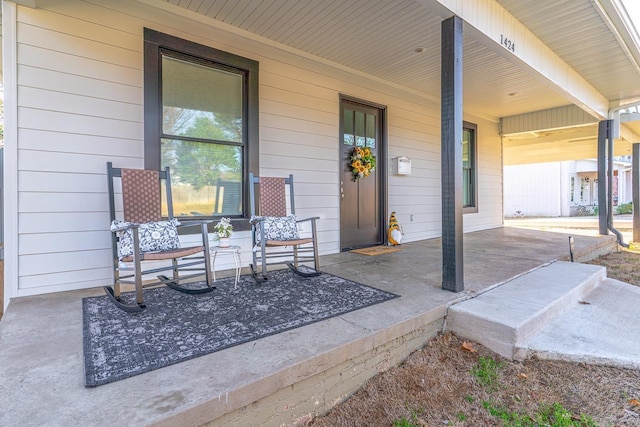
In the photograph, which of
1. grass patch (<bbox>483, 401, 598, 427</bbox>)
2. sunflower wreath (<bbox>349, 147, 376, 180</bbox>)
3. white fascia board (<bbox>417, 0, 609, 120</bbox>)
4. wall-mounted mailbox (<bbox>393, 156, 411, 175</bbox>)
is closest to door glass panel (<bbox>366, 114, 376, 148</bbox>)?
sunflower wreath (<bbox>349, 147, 376, 180</bbox>)

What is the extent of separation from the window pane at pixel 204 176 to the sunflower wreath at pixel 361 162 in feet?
5.78

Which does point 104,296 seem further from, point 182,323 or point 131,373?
point 131,373

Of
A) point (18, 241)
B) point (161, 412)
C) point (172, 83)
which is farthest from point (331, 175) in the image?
point (161, 412)

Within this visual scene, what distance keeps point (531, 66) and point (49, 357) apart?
4890 mm

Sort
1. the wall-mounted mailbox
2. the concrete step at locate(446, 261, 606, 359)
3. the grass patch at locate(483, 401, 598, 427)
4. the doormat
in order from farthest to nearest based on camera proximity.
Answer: the wall-mounted mailbox < the doormat < the concrete step at locate(446, 261, 606, 359) < the grass patch at locate(483, 401, 598, 427)

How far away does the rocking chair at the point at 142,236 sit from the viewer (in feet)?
7.56

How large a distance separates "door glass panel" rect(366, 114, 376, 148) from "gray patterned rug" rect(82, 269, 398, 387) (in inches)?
107

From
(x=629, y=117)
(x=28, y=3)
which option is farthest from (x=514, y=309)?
(x=629, y=117)

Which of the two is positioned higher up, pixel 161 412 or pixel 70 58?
pixel 70 58

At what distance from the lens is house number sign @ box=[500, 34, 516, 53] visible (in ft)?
10.4

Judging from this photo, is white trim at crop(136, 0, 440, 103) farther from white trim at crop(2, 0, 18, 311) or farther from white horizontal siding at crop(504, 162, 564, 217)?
white horizontal siding at crop(504, 162, 564, 217)

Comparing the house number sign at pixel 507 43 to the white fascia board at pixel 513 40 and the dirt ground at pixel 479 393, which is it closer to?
the white fascia board at pixel 513 40

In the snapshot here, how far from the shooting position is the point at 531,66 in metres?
3.71

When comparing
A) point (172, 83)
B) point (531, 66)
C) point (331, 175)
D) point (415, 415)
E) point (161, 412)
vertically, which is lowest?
point (415, 415)
